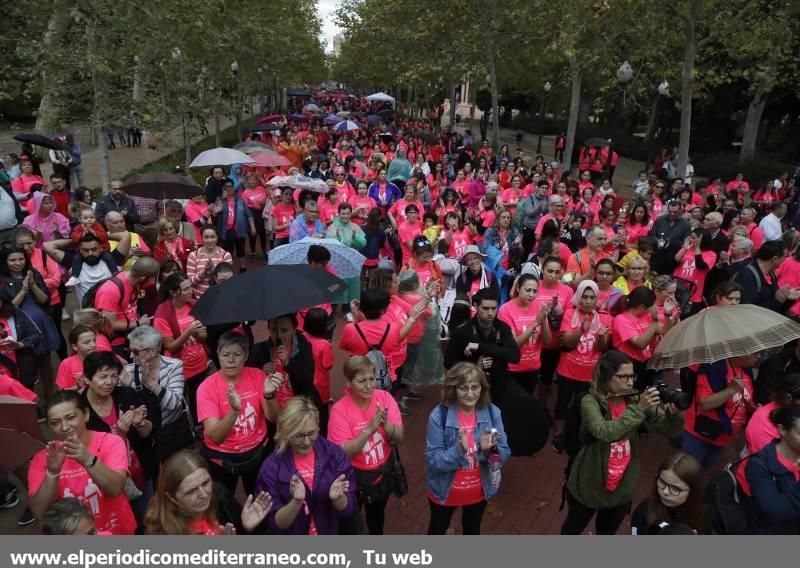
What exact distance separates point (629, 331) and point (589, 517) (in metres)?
1.83

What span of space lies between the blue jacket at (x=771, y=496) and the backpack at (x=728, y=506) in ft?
→ 0.20

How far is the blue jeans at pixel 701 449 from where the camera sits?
424 centimetres

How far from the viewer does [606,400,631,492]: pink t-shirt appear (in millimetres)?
3543

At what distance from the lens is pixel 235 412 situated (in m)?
3.50

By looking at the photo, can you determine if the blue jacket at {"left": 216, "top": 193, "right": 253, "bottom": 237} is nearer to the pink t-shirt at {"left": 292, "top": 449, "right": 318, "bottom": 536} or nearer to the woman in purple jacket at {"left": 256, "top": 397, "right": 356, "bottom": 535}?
the woman in purple jacket at {"left": 256, "top": 397, "right": 356, "bottom": 535}

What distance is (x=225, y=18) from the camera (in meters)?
20.9

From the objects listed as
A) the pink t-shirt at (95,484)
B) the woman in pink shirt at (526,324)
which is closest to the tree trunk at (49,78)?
the pink t-shirt at (95,484)

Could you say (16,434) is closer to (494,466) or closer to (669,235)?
(494,466)

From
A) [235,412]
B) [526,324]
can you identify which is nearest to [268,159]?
[526,324]

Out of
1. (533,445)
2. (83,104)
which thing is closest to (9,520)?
(533,445)

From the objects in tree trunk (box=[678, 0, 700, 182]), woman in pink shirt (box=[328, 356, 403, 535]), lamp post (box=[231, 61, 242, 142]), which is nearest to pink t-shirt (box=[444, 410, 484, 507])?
woman in pink shirt (box=[328, 356, 403, 535])

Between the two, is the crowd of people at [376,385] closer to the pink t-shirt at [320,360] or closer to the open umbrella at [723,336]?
the pink t-shirt at [320,360]

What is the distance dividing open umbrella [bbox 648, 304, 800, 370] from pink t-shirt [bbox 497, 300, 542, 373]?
47.2 inches

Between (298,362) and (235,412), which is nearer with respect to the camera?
(235,412)
